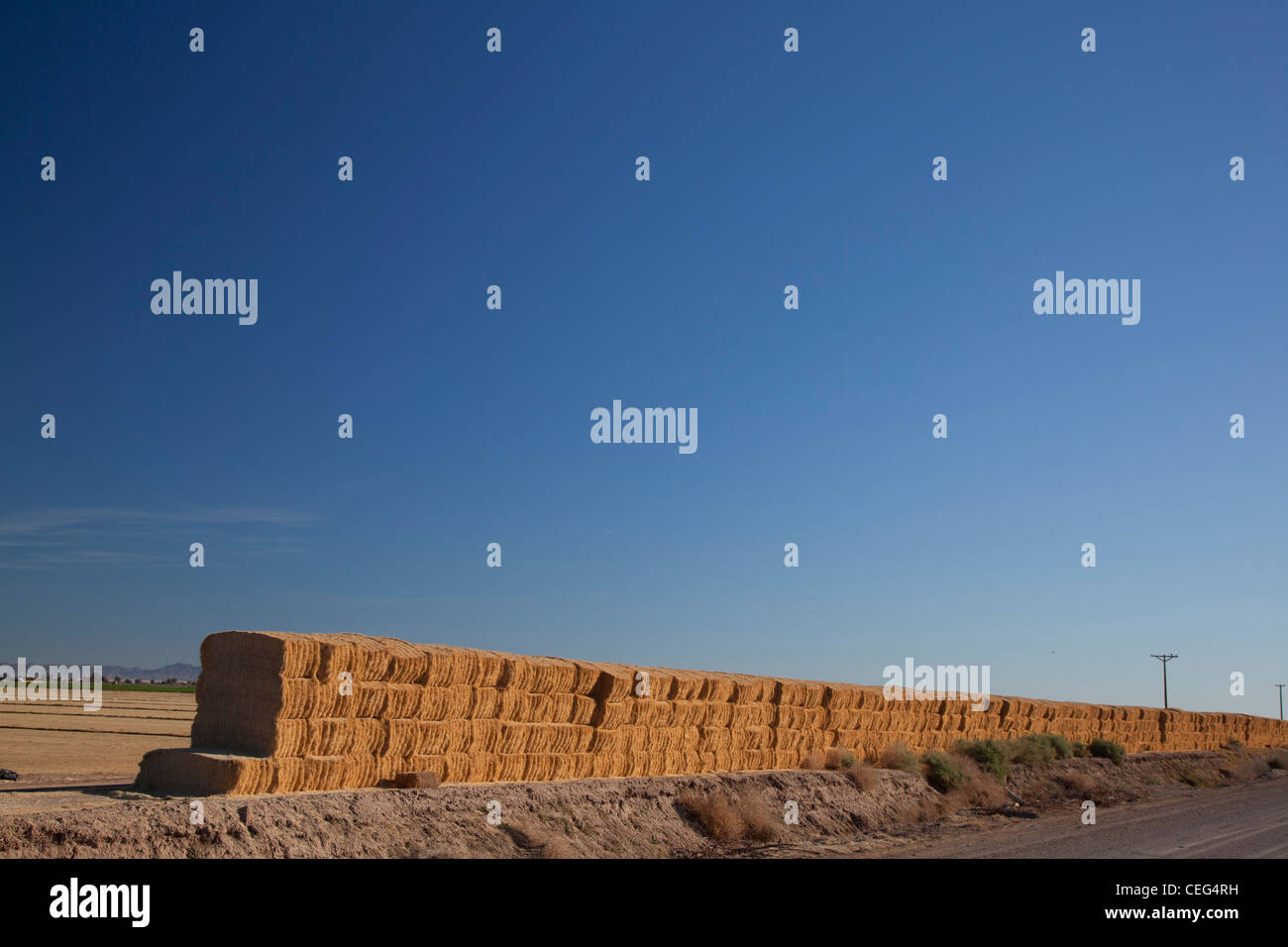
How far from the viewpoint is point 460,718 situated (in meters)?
17.9

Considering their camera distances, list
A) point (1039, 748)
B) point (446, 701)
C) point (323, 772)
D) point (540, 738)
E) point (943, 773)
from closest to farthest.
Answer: point (323, 772)
point (446, 701)
point (540, 738)
point (943, 773)
point (1039, 748)

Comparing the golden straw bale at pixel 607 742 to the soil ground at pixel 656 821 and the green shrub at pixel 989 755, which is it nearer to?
the soil ground at pixel 656 821

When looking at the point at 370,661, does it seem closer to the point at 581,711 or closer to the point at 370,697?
the point at 370,697

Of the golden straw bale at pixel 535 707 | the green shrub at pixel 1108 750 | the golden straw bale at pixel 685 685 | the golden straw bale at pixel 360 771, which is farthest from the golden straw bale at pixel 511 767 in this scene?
the green shrub at pixel 1108 750

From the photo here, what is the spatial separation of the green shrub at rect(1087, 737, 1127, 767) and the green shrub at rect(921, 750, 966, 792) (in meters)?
15.8

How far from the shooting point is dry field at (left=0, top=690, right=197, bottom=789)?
25.3 meters

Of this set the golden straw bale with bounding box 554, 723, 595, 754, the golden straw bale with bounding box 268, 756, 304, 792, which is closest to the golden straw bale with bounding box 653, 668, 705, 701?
the golden straw bale with bounding box 554, 723, 595, 754

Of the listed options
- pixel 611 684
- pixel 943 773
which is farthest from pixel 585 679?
pixel 943 773

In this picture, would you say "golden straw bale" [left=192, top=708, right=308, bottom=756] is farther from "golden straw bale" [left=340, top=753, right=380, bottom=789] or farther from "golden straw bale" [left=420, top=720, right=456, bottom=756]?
"golden straw bale" [left=420, top=720, right=456, bottom=756]

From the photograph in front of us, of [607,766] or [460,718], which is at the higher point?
[460,718]

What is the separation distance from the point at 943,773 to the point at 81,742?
31.1m

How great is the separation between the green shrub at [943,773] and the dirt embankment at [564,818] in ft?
1.06

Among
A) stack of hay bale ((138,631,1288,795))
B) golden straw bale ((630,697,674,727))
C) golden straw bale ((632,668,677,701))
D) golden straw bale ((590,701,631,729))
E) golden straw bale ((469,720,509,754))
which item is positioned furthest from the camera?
golden straw bale ((632,668,677,701))

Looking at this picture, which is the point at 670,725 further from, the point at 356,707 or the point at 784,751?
the point at 356,707
